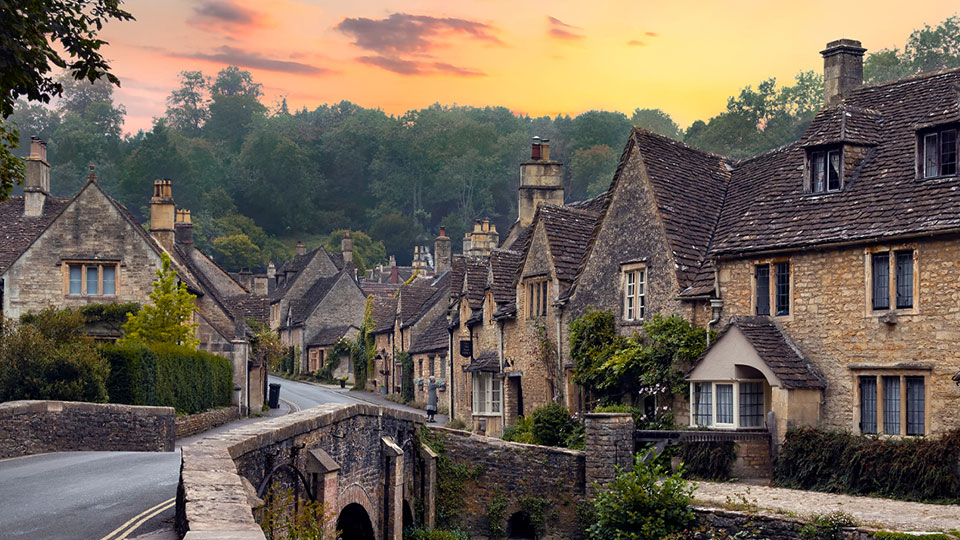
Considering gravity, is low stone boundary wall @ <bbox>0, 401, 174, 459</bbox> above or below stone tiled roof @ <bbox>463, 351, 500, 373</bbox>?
below

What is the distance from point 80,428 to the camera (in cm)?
2600

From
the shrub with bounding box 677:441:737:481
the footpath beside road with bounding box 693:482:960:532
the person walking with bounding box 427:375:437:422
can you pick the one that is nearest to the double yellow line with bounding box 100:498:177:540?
the footpath beside road with bounding box 693:482:960:532

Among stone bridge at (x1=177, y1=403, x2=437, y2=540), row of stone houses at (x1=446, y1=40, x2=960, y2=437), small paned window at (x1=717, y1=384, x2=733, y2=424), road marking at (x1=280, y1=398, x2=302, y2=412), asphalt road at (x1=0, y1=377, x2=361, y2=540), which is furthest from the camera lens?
road marking at (x1=280, y1=398, x2=302, y2=412)

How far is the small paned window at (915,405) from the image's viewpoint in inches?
955

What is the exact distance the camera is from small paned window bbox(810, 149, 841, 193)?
90.9 feet

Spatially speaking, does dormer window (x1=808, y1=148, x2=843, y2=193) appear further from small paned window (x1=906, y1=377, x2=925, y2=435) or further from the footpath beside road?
the footpath beside road

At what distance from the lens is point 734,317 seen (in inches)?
1095

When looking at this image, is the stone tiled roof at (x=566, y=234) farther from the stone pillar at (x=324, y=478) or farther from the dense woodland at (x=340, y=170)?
the dense woodland at (x=340, y=170)

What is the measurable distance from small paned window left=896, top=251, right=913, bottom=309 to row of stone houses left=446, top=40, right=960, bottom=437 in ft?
0.09

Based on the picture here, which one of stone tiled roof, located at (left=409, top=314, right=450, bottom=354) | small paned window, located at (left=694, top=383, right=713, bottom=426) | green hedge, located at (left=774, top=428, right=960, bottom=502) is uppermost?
stone tiled roof, located at (left=409, top=314, right=450, bottom=354)

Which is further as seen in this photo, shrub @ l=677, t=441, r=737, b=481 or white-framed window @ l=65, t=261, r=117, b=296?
white-framed window @ l=65, t=261, r=117, b=296

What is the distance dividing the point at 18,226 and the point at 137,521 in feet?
99.5

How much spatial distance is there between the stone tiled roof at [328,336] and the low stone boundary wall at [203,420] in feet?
109

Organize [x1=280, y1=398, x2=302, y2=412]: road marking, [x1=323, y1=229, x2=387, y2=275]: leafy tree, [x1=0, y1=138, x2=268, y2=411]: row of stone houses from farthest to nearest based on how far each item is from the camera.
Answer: [x1=323, y1=229, x2=387, y2=275]: leafy tree → [x1=280, y1=398, x2=302, y2=412]: road marking → [x1=0, y1=138, x2=268, y2=411]: row of stone houses
